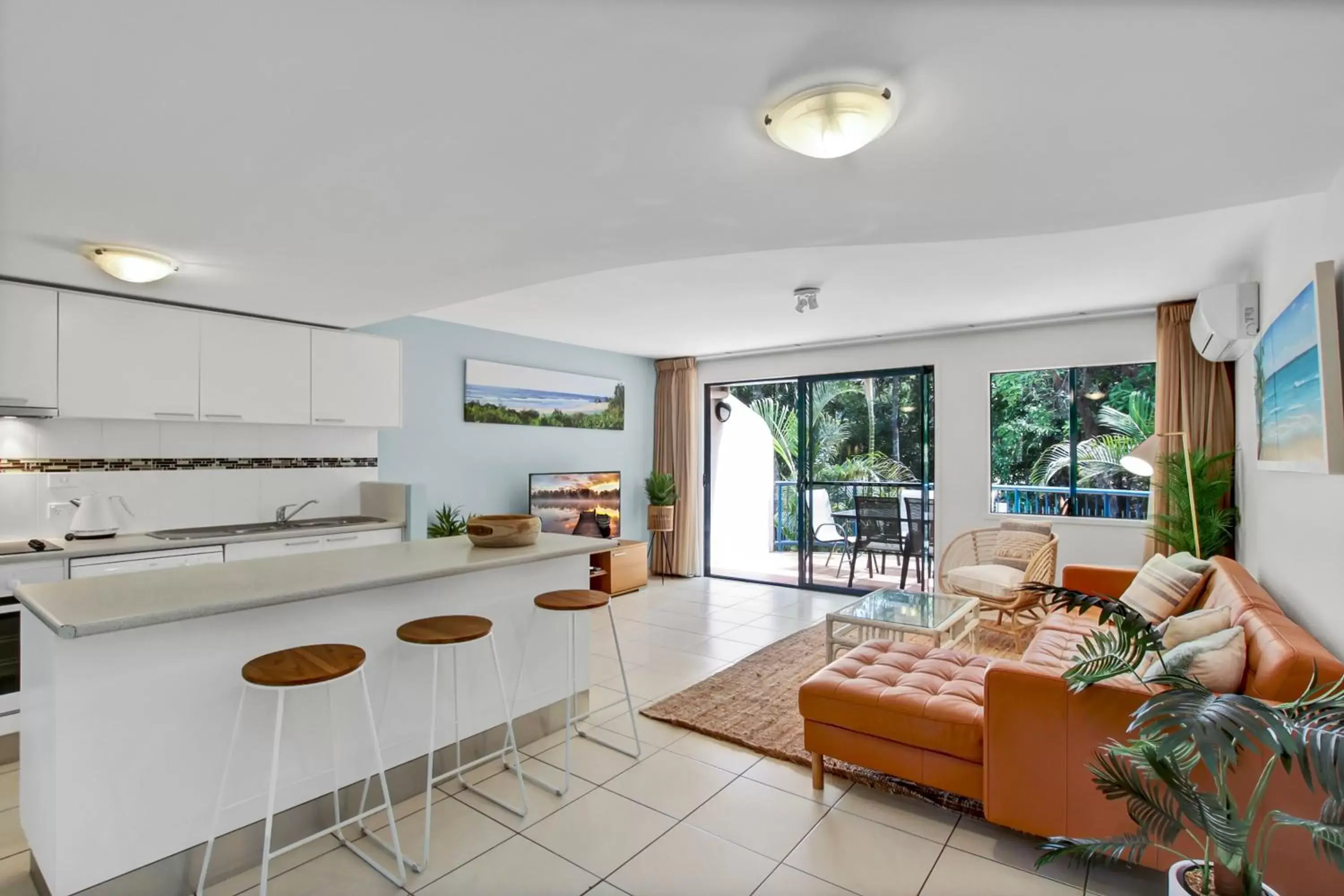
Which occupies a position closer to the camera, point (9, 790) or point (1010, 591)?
point (9, 790)

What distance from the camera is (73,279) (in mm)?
3225

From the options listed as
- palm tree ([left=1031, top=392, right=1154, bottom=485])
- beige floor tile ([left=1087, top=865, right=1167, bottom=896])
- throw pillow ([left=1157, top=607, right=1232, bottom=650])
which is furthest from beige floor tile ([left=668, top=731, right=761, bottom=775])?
palm tree ([left=1031, top=392, right=1154, bottom=485])

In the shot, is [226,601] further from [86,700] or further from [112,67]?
[112,67]

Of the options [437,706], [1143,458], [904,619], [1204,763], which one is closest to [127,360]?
[437,706]

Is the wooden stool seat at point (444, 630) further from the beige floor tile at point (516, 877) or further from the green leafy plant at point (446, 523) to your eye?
the green leafy plant at point (446, 523)

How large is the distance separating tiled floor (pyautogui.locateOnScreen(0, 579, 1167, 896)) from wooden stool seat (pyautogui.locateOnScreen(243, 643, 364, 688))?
70cm

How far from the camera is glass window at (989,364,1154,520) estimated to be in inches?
205

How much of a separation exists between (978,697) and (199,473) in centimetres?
435

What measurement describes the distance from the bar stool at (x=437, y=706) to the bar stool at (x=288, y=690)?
80 mm

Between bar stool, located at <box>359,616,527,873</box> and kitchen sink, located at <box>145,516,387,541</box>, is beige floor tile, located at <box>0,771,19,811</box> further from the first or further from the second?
bar stool, located at <box>359,616,527,873</box>

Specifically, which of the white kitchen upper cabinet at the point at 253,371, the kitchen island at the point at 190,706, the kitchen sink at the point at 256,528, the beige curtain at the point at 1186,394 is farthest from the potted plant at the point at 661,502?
the kitchen island at the point at 190,706

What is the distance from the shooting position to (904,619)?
377 cm

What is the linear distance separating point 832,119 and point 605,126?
1.94 ft

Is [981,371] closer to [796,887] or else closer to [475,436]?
[475,436]
